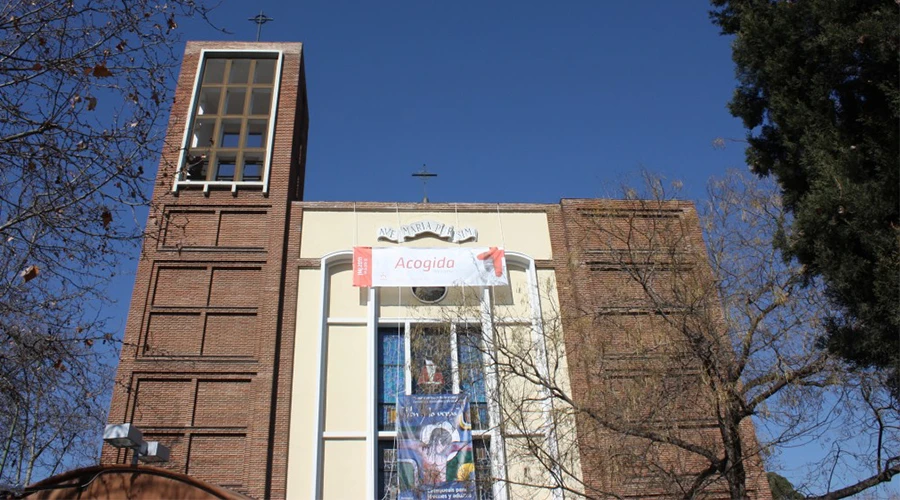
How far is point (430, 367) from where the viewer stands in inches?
679

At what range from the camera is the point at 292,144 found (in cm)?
2203

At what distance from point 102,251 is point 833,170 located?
29.7ft

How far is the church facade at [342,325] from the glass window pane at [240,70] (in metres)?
0.94


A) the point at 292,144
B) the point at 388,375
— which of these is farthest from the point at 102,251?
the point at 292,144

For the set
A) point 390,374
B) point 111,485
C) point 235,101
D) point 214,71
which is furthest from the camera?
point 214,71

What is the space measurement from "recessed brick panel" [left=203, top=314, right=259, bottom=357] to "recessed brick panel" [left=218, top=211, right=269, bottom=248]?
210 cm

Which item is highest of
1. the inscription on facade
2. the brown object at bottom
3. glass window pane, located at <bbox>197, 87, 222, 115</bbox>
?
glass window pane, located at <bbox>197, 87, 222, 115</bbox>

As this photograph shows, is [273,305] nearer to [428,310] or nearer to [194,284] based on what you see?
[194,284]

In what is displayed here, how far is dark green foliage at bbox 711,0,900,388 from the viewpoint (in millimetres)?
8703

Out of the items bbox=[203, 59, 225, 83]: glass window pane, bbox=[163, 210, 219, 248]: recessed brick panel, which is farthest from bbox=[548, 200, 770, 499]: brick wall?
bbox=[203, 59, 225, 83]: glass window pane

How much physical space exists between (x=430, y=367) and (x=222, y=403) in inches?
193

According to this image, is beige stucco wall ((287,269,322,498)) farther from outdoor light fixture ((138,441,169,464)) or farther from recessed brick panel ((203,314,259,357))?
outdoor light fixture ((138,441,169,464))

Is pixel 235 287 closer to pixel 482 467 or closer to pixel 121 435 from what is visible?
pixel 121 435

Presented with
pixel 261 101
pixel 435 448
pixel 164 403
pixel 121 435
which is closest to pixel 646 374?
pixel 435 448
